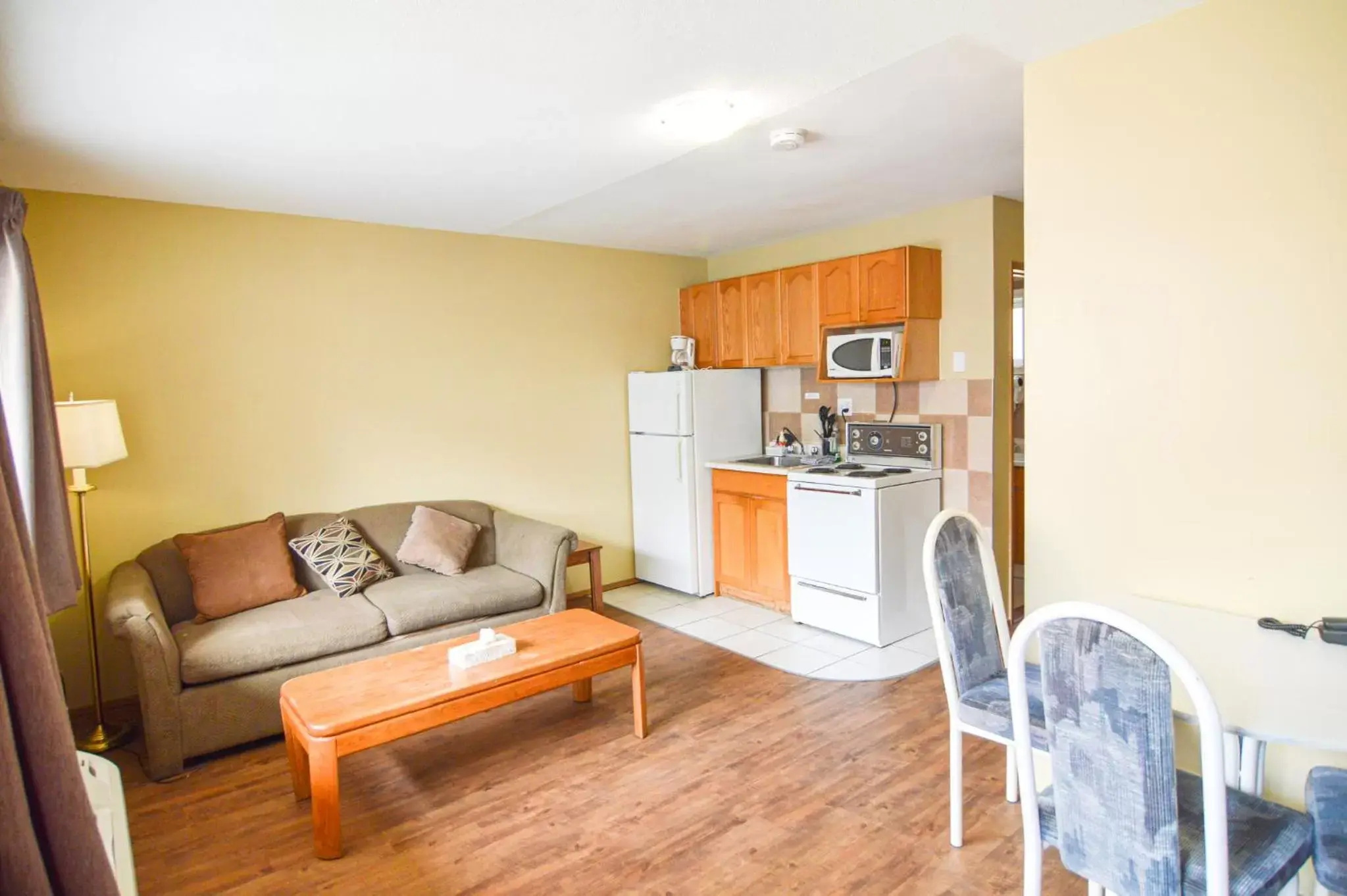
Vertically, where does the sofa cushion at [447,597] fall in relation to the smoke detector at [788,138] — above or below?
below

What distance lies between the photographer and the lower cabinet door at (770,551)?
4633mm

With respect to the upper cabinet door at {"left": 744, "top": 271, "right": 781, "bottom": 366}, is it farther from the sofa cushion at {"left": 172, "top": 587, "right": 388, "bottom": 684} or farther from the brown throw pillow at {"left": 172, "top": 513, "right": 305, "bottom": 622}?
the brown throw pillow at {"left": 172, "top": 513, "right": 305, "bottom": 622}

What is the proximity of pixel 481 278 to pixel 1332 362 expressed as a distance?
4048mm

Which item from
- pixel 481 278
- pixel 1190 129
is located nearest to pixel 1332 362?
pixel 1190 129

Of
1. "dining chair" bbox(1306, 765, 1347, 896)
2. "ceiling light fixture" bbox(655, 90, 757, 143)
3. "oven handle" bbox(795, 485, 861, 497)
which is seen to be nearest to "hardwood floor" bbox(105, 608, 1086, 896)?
"dining chair" bbox(1306, 765, 1347, 896)

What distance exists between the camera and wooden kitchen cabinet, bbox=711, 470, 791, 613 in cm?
465

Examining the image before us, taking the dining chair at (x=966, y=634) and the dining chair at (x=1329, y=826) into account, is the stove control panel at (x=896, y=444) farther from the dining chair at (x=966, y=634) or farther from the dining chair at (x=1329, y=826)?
the dining chair at (x=1329, y=826)

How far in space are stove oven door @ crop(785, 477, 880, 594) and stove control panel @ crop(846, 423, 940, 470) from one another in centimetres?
56

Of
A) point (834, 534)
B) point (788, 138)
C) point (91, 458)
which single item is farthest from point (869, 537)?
point (91, 458)

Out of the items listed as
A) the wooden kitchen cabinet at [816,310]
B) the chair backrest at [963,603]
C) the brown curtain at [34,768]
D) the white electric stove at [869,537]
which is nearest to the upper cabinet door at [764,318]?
the wooden kitchen cabinet at [816,310]

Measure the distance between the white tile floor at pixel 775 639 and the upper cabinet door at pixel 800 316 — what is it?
5.30ft

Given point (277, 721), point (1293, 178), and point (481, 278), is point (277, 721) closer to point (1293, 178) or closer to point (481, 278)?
point (481, 278)

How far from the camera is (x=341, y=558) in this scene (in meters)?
3.80

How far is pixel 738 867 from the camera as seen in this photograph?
227cm
